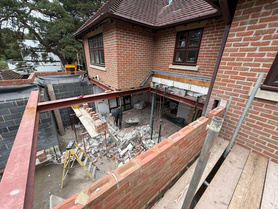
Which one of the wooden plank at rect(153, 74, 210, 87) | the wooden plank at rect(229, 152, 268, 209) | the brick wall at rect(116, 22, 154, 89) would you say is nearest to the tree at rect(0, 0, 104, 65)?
the brick wall at rect(116, 22, 154, 89)

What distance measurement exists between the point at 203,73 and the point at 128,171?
4478 mm

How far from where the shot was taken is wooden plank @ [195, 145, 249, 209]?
1.44 m

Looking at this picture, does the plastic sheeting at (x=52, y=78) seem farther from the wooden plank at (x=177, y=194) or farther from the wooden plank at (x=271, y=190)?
the wooden plank at (x=271, y=190)

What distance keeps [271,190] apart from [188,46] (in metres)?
4.65

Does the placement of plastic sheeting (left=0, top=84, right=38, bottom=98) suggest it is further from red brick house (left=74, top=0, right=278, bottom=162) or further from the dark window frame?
the dark window frame

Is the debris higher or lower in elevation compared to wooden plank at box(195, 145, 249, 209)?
lower

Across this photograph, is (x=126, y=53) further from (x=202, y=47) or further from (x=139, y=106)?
(x=139, y=106)

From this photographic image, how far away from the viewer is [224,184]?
164cm

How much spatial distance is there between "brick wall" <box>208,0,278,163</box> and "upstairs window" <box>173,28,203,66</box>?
224cm

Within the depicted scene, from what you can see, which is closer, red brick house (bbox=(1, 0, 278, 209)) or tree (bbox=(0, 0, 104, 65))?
red brick house (bbox=(1, 0, 278, 209))

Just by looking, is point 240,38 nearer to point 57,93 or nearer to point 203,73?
point 203,73

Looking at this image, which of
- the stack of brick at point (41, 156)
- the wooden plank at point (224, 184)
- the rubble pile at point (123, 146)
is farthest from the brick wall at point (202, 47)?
the stack of brick at point (41, 156)

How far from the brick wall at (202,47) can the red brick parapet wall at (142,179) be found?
2.86 metres

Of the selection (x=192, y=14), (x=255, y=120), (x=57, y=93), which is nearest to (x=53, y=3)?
(x=57, y=93)
